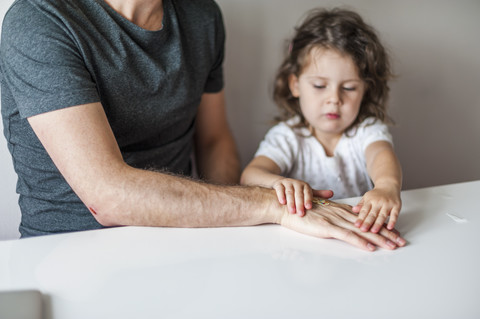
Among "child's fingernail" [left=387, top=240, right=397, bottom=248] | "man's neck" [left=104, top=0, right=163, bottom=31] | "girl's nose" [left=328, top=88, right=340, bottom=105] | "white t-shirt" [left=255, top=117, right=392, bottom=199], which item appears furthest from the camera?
"white t-shirt" [left=255, top=117, right=392, bottom=199]

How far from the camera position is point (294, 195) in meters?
1.18

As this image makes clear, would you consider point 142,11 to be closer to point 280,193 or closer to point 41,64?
point 41,64

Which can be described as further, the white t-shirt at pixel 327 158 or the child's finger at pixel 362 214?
the white t-shirt at pixel 327 158

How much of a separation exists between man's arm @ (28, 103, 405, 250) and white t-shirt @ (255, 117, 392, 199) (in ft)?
1.91

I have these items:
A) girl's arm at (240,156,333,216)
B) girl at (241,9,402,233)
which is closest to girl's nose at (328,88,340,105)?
girl at (241,9,402,233)

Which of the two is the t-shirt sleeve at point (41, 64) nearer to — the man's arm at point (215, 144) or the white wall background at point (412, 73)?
the man's arm at point (215, 144)

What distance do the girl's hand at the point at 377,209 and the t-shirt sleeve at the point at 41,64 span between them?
2.26 ft

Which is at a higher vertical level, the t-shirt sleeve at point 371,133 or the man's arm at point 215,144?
the t-shirt sleeve at point 371,133

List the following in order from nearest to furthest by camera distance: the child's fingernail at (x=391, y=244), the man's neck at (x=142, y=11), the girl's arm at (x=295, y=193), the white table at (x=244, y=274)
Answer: the white table at (x=244, y=274), the child's fingernail at (x=391, y=244), the girl's arm at (x=295, y=193), the man's neck at (x=142, y=11)

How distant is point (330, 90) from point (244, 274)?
2.86 ft

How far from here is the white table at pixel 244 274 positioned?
32.6 inches

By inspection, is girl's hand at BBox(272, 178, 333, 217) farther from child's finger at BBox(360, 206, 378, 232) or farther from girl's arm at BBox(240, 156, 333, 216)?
child's finger at BBox(360, 206, 378, 232)

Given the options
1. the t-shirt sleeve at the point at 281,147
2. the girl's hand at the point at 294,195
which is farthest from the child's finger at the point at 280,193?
the t-shirt sleeve at the point at 281,147

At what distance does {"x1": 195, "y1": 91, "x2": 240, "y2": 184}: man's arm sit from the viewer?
1.78m
